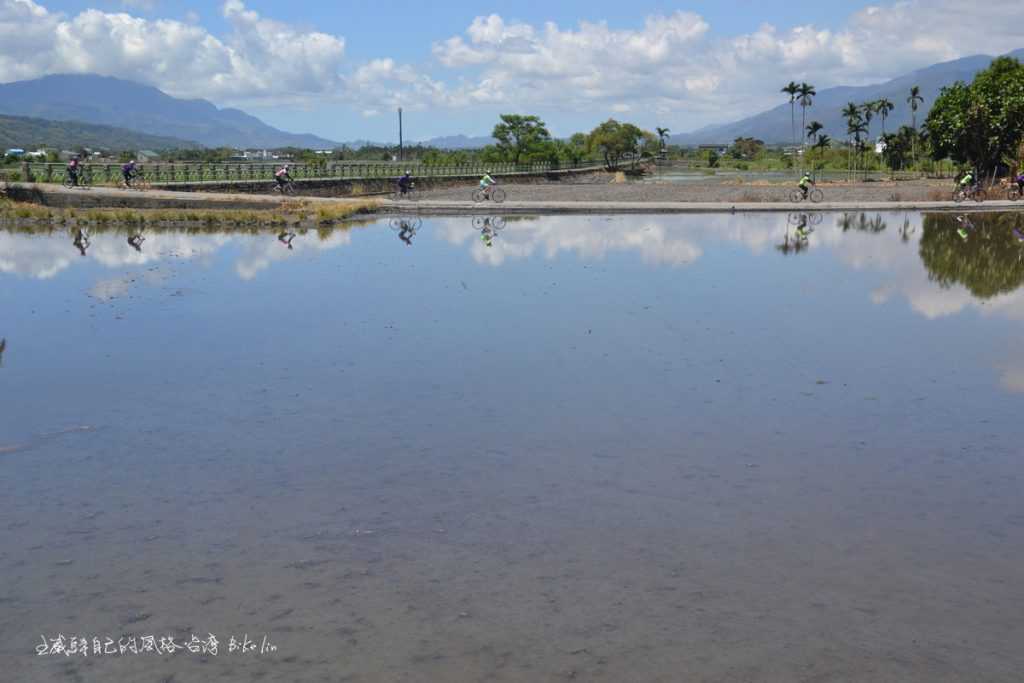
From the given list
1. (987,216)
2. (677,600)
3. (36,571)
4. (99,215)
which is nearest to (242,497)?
(36,571)

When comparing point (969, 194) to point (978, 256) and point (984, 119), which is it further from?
point (978, 256)

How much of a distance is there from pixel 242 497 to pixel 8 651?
2.95m

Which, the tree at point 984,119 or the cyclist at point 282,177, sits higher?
the tree at point 984,119

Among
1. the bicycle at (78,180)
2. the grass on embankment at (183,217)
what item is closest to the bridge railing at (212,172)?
the bicycle at (78,180)

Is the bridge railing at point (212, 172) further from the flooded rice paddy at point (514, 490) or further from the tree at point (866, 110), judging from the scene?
the tree at point (866, 110)

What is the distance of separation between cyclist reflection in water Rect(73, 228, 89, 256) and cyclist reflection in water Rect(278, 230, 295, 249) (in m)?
6.90

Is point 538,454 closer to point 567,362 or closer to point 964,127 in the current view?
point 567,362

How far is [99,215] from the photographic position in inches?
1635

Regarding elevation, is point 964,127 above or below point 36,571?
above

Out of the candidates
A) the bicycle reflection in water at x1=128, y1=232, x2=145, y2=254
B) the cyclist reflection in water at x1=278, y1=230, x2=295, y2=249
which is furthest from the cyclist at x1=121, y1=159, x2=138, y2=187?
the cyclist reflection in water at x1=278, y1=230, x2=295, y2=249

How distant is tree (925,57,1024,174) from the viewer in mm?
63094

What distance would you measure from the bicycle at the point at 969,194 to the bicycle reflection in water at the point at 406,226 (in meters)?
30.7

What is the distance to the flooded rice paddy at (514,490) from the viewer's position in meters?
6.49

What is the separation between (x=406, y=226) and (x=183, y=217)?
35.8 ft
